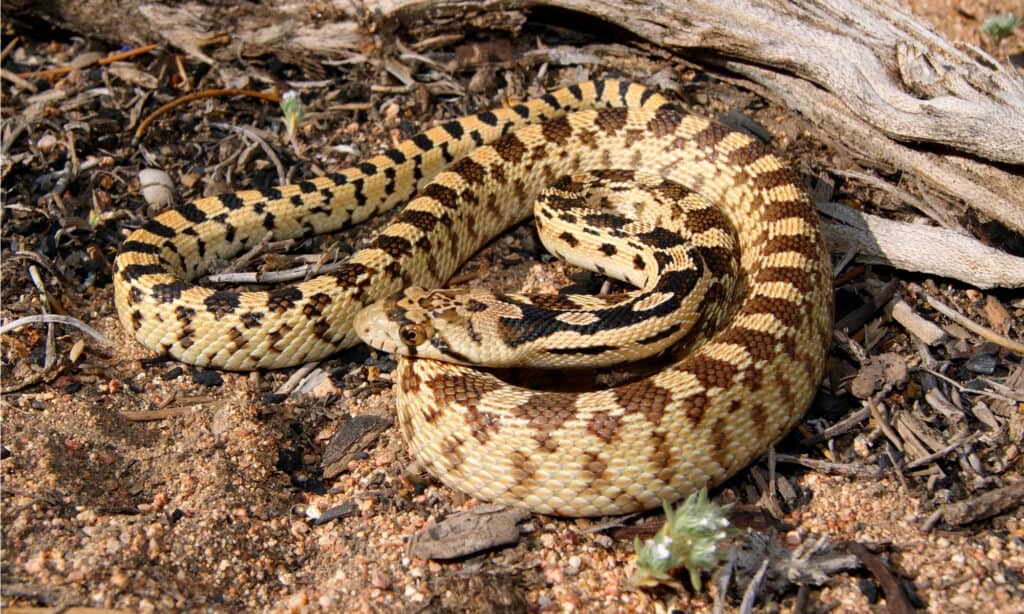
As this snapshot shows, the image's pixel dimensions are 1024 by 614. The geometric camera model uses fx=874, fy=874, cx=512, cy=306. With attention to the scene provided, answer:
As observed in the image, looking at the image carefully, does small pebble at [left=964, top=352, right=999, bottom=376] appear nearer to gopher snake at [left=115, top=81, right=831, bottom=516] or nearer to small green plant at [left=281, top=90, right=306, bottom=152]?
gopher snake at [left=115, top=81, right=831, bottom=516]

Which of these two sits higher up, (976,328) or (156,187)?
(976,328)

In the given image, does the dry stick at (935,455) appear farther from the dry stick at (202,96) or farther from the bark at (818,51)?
the dry stick at (202,96)

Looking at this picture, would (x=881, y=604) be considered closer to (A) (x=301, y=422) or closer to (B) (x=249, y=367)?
(A) (x=301, y=422)

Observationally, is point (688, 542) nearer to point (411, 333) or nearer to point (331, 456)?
point (411, 333)

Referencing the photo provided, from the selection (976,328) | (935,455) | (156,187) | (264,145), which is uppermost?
(976,328)

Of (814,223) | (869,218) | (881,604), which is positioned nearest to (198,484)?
(881,604)

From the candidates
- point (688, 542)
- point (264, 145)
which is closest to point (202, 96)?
point (264, 145)

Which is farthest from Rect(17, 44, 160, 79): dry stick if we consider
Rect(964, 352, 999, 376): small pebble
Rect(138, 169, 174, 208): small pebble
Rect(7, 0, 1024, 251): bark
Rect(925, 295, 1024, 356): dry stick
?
Rect(964, 352, 999, 376): small pebble

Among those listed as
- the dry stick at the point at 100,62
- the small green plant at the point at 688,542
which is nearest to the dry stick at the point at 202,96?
the dry stick at the point at 100,62
